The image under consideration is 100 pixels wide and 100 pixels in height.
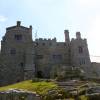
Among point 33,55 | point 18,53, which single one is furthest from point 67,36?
point 18,53

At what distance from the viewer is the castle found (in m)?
71.6

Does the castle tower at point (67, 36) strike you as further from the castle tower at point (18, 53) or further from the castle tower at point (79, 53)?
the castle tower at point (18, 53)

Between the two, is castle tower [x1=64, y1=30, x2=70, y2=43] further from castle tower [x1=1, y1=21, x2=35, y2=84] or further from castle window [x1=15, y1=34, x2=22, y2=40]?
castle window [x1=15, y1=34, x2=22, y2=40]

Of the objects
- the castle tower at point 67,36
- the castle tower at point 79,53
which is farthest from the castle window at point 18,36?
the castle tower at point 79,53

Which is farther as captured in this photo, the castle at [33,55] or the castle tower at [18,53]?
the castle at [33,55]

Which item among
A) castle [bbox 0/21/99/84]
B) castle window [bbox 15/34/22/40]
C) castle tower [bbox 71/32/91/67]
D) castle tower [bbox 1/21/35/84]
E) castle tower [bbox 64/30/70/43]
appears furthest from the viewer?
castle tower [bbox 64/30/70/43]

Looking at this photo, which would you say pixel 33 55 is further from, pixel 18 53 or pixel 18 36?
pixel 18 36

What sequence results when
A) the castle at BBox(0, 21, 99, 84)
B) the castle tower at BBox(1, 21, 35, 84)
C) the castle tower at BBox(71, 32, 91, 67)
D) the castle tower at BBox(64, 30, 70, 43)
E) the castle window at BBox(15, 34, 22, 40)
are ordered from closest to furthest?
the castle tower at BBox(1, 21, 35, 84) < the castle at BBox(0, 21, 99, 84) < the castle window at BBox(15, 34, 22, 40) < the castle tower at BBox(71, 32, 91, 67) < the castle tower at BBox(64, 30, 70, 43)

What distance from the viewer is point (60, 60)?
78.4 metres

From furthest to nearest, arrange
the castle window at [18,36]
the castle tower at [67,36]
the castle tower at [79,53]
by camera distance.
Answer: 1. the castle tower at [67,36]
2. the castle tower at [79,53]
3. the castle window at [18,36]

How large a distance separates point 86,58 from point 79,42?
4793 millimetres

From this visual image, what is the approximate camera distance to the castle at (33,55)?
7156 cm

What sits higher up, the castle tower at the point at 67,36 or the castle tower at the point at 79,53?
the castle tower at the point at 67,36

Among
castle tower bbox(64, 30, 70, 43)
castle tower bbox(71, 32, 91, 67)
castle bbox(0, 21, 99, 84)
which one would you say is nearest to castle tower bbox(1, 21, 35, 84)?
castle bbox(0, 21, 99, 84)
